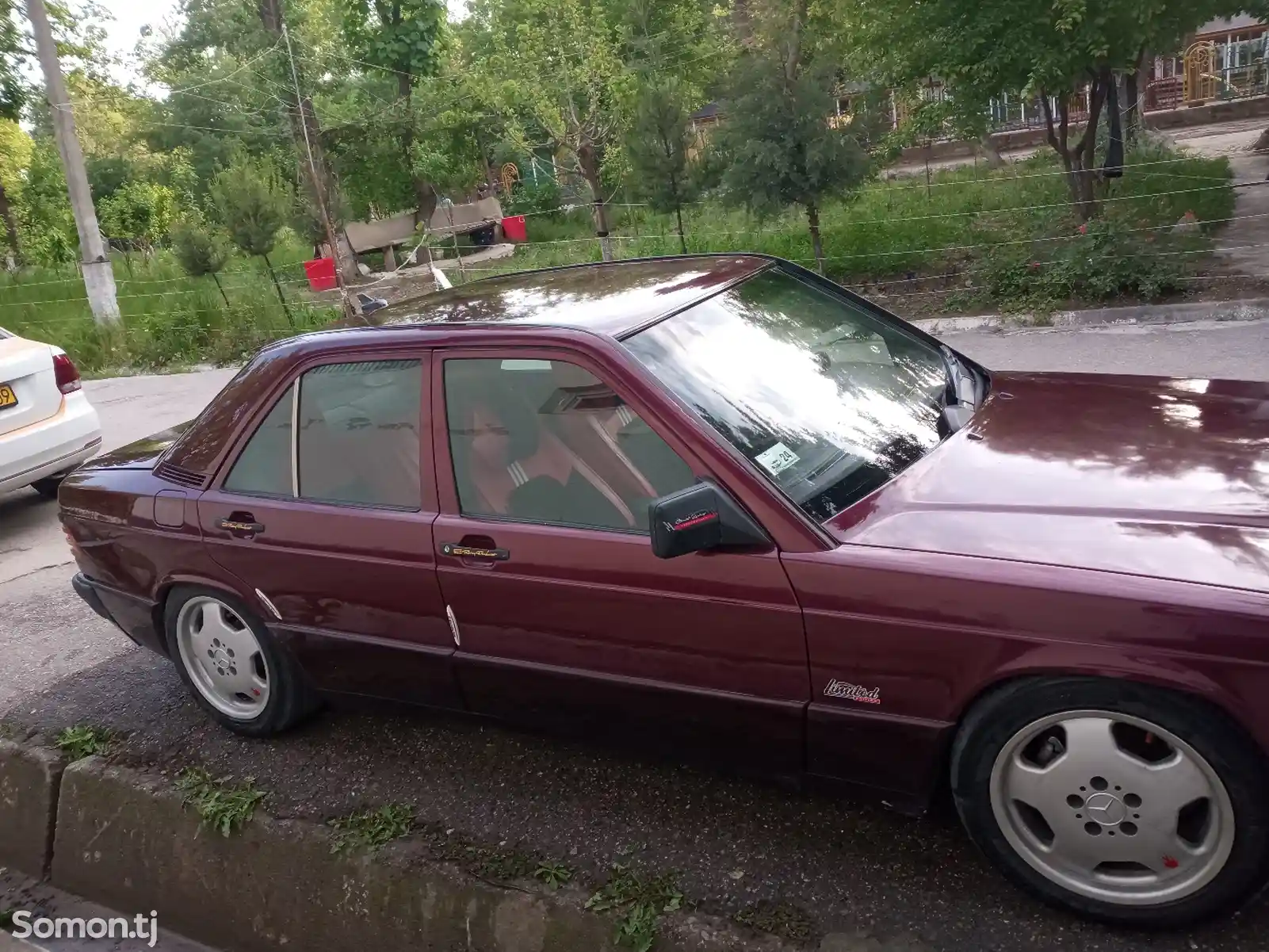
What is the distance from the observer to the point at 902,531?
252 cm

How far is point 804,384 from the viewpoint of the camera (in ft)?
10.1

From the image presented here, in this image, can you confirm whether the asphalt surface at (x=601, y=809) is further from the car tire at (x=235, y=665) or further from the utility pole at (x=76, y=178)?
the utility pole at (x=76, y=178)

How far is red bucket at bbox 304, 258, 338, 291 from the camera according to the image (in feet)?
65.7

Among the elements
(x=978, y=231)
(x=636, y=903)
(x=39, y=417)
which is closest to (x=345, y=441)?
(x=636, y=903)

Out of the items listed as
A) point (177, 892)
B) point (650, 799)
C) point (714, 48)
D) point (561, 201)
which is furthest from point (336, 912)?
point (561, 201)

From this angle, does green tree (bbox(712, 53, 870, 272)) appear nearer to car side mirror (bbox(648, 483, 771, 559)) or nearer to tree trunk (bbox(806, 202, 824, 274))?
tree trunk (bbox(806, 202, 824, 274))

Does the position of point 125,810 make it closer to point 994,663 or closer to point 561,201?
point 994,663

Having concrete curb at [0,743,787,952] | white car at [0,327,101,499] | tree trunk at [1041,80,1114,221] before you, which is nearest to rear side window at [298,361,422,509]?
concrete curb at [0,743,787,952]

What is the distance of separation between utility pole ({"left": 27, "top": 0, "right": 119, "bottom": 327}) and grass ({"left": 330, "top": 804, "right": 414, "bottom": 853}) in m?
14.1

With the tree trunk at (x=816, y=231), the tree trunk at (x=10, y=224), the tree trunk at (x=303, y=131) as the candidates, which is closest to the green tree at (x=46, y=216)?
the tree trunk at (x=10, y=224)

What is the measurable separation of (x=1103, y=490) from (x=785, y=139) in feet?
28.1

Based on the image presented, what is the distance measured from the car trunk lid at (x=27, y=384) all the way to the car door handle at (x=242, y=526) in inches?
166

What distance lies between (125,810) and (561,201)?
83.8 ft

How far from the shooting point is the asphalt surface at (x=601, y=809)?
2.51 metres
